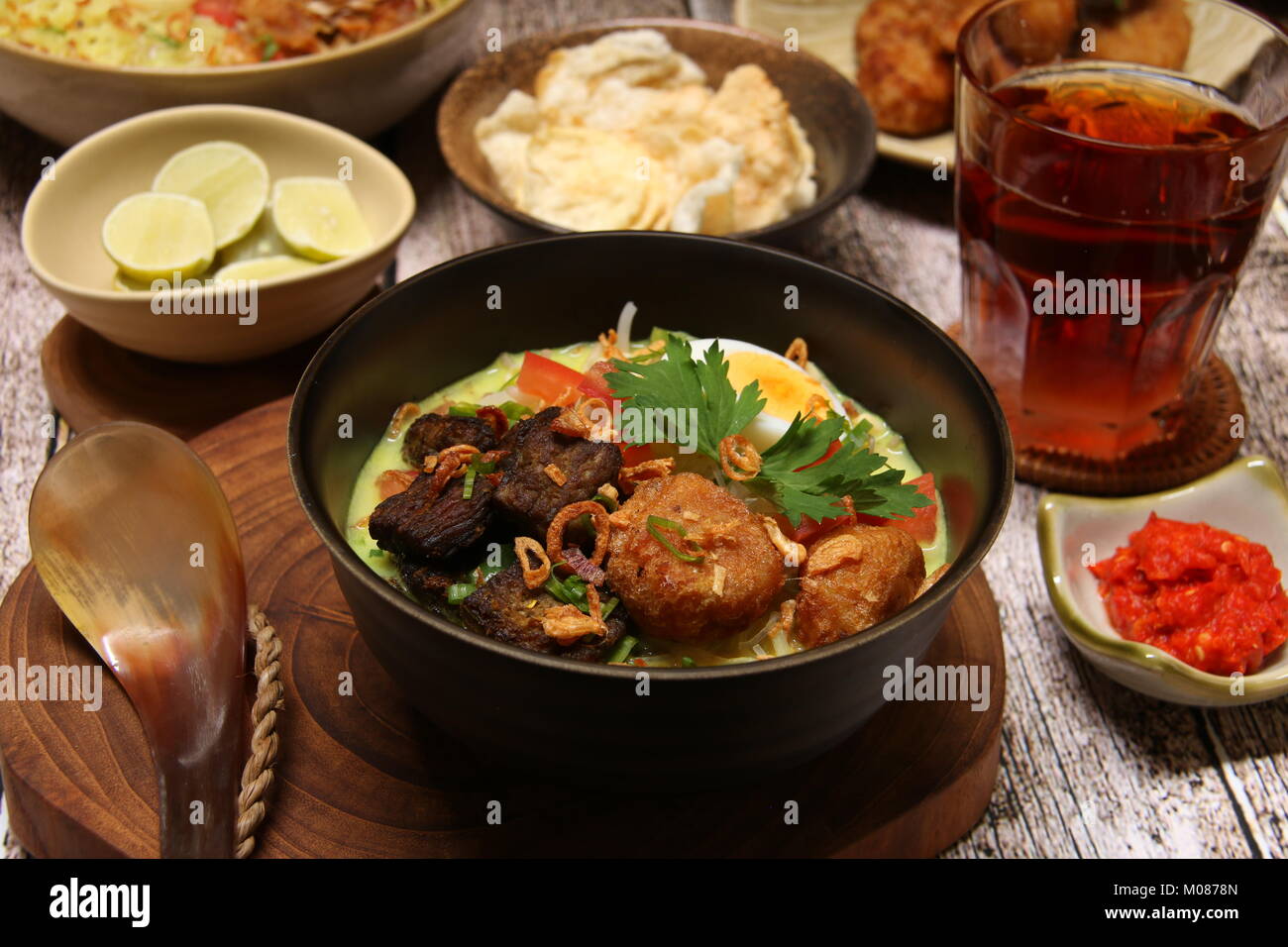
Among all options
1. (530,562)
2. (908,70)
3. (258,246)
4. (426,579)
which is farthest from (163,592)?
(908,70)

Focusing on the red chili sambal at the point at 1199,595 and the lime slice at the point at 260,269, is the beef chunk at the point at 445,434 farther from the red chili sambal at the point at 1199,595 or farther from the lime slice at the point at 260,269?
the red chili sambal at the point at 1199,595

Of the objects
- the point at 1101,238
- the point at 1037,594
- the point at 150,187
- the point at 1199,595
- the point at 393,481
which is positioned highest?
the point at 1101,238

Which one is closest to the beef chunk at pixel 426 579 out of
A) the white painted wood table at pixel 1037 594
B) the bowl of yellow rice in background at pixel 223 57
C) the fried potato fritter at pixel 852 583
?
the fried potato fritter at pixel 852 583

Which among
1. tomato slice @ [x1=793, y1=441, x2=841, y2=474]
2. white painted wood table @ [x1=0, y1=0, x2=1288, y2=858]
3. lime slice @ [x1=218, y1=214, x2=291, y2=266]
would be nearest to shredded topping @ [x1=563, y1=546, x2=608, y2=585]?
tomato slice @ [x1=793, y1=441, x2=841, y2=474]

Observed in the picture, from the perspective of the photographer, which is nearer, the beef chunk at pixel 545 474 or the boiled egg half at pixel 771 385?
the beef chunk at pixel 545 474

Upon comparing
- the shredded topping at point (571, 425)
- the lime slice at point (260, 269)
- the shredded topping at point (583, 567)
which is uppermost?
the shredded topping at point (571, 425)

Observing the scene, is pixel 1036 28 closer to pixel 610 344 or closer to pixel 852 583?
pixel 610 344
